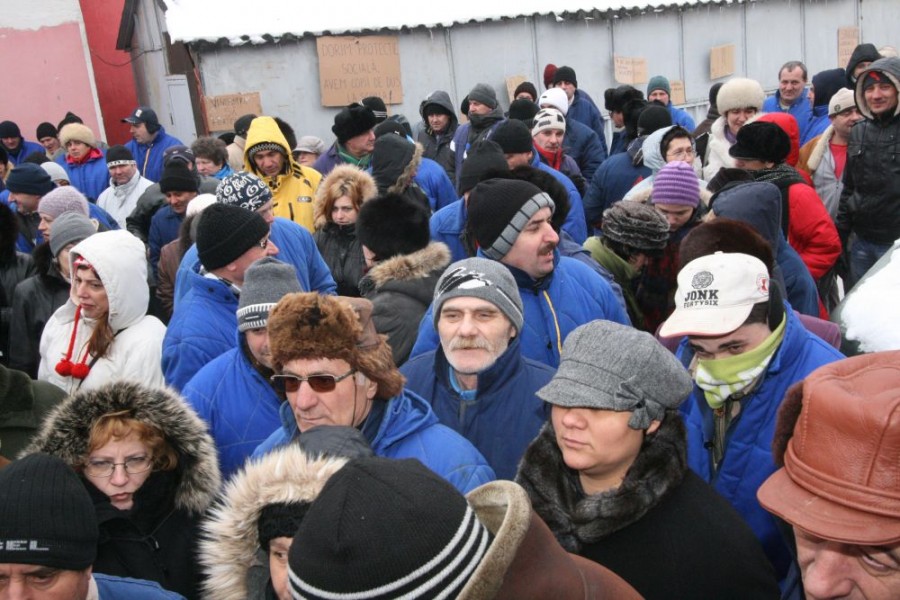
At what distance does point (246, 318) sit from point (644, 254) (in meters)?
2.19

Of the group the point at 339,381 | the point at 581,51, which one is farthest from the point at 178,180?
the point at 581,51

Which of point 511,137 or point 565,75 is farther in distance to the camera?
point 565,75

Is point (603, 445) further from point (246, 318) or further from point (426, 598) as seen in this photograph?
point (246, 318)

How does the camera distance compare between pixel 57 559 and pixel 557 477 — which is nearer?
pixel 57 559

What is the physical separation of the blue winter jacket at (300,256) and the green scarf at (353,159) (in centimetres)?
251

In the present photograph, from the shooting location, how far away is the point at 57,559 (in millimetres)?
2117

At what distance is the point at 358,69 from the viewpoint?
12289 mm

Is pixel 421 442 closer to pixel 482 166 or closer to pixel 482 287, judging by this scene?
pixel 482 287

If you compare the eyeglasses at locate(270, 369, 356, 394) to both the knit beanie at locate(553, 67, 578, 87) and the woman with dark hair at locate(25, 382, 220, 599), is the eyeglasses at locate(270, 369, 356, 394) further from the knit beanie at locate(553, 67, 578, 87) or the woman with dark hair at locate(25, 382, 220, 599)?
the knit beanie at locate(553, 67, 578, 87)

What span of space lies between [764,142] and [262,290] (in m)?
3.27

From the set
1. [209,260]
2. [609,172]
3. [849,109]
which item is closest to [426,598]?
→ [209,260]

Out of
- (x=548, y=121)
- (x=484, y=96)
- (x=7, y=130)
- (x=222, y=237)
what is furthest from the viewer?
(x=7, y=130)

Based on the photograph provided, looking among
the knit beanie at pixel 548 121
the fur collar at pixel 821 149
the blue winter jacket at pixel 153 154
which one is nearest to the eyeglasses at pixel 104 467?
the knit beanie at pixel 548 121

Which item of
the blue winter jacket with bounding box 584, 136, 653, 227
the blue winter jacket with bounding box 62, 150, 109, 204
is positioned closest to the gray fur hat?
the blue winter jacket with bounding box 584, 136, 653, 227
